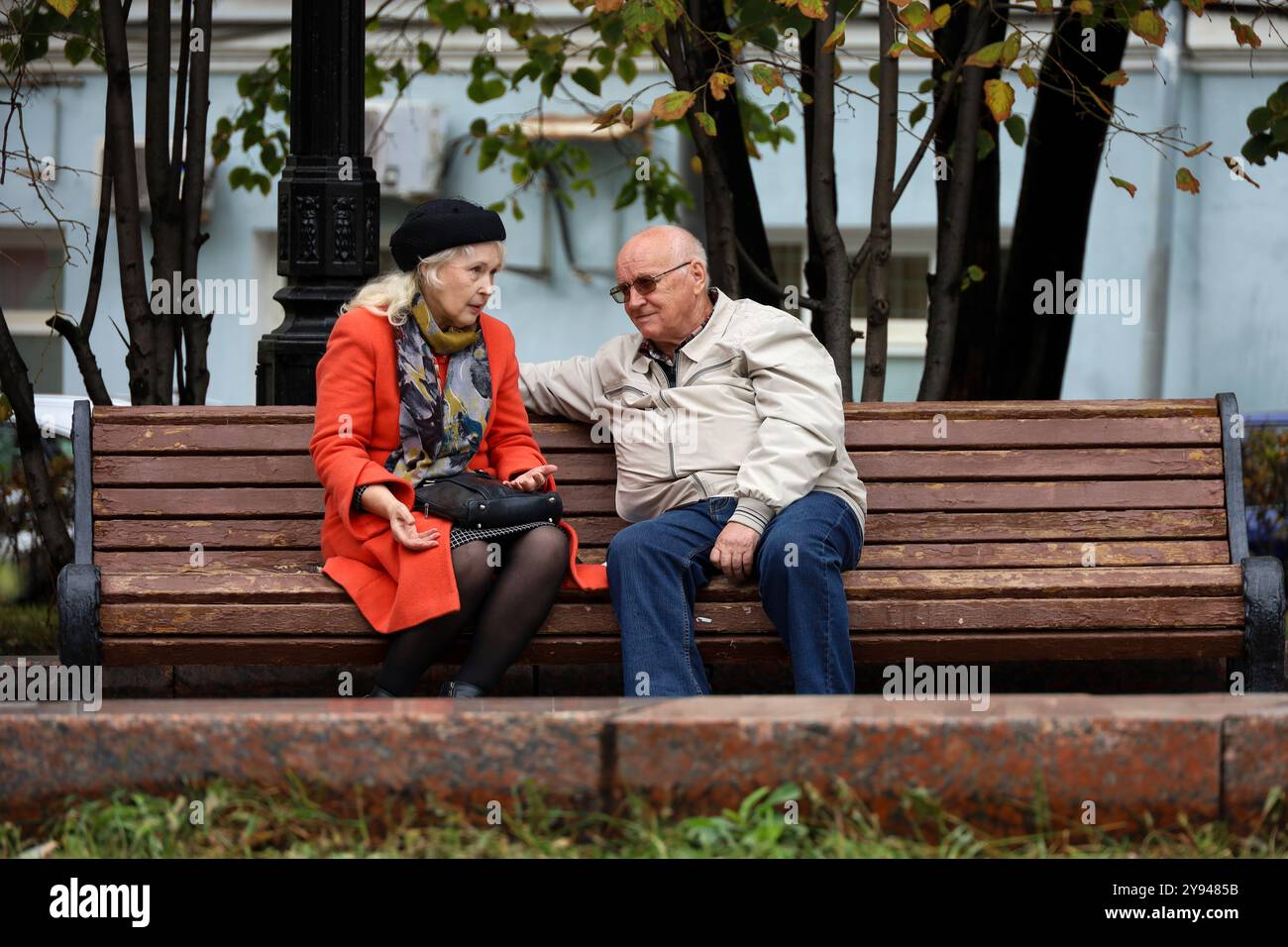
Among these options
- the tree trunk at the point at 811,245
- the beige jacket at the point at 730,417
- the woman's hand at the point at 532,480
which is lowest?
the woman's hand at the point at 532,480

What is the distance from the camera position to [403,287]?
4.59m

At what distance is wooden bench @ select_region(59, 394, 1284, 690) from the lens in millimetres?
4395

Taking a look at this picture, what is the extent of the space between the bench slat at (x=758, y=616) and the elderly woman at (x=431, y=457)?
0.09m

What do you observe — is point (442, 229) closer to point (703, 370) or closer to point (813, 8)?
point (703, 370)

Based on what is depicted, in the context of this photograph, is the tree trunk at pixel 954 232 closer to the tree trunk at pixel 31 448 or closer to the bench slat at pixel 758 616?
the bench slat at pixel 758 616

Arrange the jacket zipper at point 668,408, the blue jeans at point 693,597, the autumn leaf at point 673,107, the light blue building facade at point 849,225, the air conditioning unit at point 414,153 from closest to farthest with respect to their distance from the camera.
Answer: the blue jeans at point 693,597 < the jacket zipper at point 668,408 < the autumn leaf at point 673,107 < the light blue building facade at point 849,225 < the air conditioning unit at point 414,153

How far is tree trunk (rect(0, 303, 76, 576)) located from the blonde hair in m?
1.60

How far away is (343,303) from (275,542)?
80 cm

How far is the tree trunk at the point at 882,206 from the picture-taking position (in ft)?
19.2

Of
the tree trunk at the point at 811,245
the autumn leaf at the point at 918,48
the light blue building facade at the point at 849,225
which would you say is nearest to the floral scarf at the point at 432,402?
the autumn leaf at the point at 918,48

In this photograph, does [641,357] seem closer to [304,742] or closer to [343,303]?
[343,303]

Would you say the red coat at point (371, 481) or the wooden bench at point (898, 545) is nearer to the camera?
the red coat at point (371, 481)
